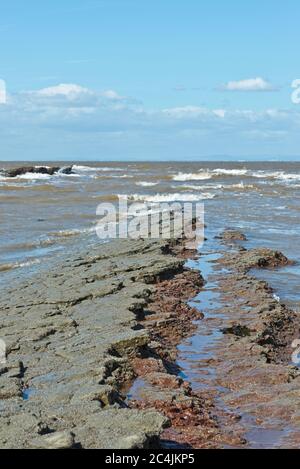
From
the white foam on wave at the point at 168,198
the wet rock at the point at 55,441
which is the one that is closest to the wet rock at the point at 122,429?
the wet rock at the point at 55,441

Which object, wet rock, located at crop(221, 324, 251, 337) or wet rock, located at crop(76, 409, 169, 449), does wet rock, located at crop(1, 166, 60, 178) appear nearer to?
wet rock, located at crop(221, 324, 251, 337)

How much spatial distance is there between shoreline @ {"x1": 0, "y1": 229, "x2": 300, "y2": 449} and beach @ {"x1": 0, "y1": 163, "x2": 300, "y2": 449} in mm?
17

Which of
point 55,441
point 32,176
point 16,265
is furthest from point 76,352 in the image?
point 32,176

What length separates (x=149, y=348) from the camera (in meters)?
7.13

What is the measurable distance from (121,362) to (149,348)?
65 centimetres

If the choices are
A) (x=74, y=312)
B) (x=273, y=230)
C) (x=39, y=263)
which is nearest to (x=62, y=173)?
(x=273, y=230)

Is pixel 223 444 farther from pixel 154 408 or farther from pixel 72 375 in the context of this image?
pixel 72 375

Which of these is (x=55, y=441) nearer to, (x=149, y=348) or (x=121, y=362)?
(x=121, y=362)

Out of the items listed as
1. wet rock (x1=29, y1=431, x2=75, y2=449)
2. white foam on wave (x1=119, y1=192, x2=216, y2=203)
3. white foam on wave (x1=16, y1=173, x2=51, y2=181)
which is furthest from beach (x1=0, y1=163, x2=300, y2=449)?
white foam on wave (x1=16, y1=173, x2=51, y2=181)

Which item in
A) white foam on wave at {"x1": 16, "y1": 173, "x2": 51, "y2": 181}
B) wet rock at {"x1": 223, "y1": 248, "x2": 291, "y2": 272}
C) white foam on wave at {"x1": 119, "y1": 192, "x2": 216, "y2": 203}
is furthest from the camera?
white foam on wave at {"x1": 16, "y1": 173, "x2": 51, "y2": 181}

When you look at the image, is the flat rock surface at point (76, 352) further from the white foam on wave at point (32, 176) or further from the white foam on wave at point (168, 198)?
the white foam on wave at point (32, 176)

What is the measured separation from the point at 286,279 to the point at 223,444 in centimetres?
739

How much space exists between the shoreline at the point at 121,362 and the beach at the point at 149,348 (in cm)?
2

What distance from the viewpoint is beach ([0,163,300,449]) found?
5.04m
